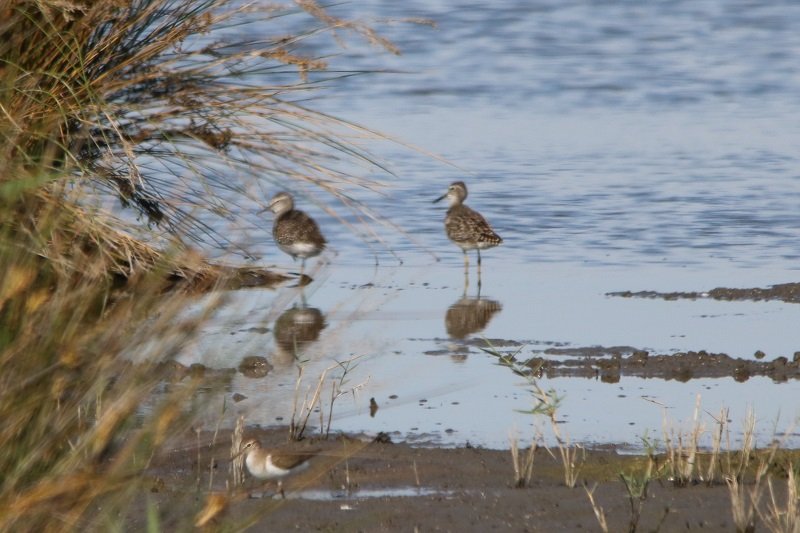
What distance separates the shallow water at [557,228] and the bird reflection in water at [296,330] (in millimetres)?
49

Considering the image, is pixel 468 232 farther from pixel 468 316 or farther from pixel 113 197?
pixel 113 197

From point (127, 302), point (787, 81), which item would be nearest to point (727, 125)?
point (787, 81)

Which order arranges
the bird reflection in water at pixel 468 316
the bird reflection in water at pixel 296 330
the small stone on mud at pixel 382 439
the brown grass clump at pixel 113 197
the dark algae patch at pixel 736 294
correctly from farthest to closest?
1. the dark algae patch at pixel 736 294
2. the bird reflection in water at pixel 468 316
3. the bird reflection in water at pixel 296 330
4. the small stone on mud at pixel 382 439
5. the brown grass clump at pixel 113 197

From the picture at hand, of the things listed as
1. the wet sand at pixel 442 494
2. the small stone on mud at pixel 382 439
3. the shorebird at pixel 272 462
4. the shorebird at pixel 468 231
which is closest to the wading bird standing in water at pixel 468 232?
the shorebird at pixel 468 231

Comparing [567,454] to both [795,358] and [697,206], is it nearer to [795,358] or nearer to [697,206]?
[795,358]

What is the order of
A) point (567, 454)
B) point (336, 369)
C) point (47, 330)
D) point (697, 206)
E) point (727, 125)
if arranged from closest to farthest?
point (47, 330), point (567, 454), point (336, 369), point (697, 206), point (727, 125)

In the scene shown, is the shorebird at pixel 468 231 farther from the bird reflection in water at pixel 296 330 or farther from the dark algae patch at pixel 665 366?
the dark algae patch at pixel 665 366

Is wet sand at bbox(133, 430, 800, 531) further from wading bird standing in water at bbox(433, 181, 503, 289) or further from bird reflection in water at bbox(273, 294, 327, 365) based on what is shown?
wading bird standing in water at bbox(433, 181, 503, 289)

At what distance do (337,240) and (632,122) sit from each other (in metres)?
6.83

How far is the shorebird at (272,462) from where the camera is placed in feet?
20.1

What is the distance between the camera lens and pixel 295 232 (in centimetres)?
1234

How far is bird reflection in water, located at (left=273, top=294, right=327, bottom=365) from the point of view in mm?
9234

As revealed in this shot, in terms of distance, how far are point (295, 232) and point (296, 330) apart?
105 inches

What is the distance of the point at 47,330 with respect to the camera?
3.73 metres
